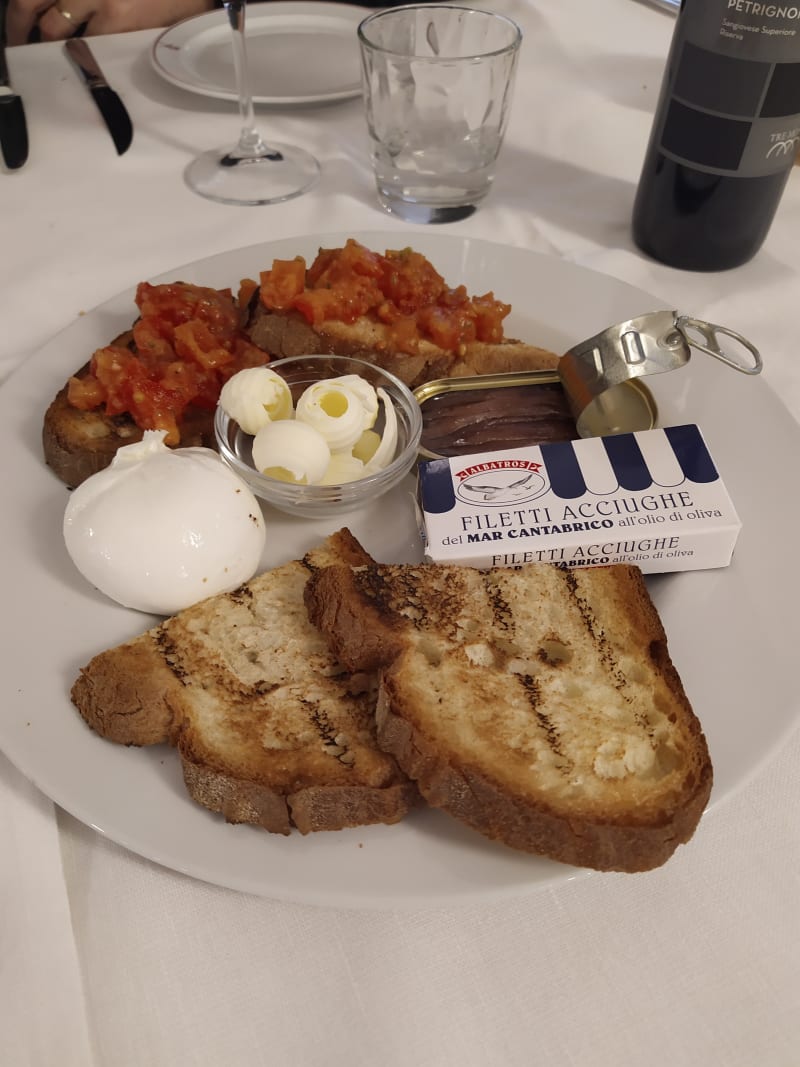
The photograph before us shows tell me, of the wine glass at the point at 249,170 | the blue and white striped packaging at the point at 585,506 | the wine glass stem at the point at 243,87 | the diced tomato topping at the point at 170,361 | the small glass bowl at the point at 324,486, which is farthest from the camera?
the wine glass at the point at 249,170

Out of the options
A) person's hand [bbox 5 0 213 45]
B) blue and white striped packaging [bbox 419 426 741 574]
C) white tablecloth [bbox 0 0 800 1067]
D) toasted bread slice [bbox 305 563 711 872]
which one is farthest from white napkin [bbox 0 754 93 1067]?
person's hand [bbox 5 0 213 45]

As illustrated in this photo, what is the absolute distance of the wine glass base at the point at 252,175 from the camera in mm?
3109

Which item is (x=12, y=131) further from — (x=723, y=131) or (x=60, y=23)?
(x=723, y=131)

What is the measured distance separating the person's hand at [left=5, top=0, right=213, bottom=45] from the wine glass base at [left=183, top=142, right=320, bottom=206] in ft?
3.86

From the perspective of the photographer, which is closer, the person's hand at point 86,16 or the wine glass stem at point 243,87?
the wine glass stem at point 243,87

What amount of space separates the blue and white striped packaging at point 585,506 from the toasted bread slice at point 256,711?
38 cm

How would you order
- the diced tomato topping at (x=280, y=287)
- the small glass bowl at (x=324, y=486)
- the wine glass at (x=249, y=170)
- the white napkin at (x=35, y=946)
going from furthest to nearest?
the wine glass at (x=249, y=170), the diced tomato topping at (x=280, y=287), the small glass bowl at (x=324, y=486), the white napkin at (x=35, y=946)

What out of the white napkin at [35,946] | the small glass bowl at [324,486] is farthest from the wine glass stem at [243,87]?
the white napkin at [35,946]

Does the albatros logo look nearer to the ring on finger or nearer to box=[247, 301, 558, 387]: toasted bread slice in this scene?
box=[247, 301, 558, 387]: toasted bread slice

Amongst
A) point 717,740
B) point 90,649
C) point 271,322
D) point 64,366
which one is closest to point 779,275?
point 271,322

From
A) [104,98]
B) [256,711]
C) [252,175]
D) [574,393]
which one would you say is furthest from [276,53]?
[256,711]

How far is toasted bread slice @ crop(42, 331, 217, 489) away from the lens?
204cm

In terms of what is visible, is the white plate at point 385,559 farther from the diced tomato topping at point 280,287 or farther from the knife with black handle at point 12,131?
the knife with black handle at point 12,131

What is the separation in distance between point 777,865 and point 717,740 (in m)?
0.24
